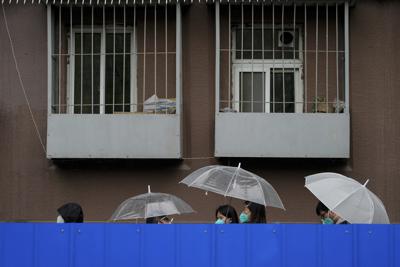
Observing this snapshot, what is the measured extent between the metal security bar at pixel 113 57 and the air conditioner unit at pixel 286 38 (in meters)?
1.61

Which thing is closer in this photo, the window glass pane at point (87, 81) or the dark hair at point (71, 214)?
the dark hair at point (71, 214)

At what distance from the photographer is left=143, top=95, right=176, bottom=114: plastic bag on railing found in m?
10.5

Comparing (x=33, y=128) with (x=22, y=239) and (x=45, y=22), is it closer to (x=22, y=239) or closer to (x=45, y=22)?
(x=45, y=22)

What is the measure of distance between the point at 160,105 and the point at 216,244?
431 cm

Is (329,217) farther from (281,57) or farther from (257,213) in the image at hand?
(281,57)

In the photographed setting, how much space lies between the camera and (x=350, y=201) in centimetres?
729

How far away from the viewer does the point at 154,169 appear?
10484 millimetres

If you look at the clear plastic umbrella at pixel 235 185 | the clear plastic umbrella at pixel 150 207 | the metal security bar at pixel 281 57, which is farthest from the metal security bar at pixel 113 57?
the clear plastic umbrella at pixel 235 185

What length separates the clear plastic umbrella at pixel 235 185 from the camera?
25.3ft

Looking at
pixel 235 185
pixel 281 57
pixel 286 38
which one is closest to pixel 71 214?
pixel 235 185

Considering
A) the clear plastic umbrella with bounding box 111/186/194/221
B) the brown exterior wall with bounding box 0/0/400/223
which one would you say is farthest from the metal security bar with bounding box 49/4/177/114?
the clear plastic umbrella with bounding box 111/186/194/221

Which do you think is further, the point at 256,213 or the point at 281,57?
the point at 281,57

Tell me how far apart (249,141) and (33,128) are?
3.23 metres

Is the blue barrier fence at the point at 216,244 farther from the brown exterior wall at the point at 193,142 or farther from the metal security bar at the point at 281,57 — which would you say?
the metal security bar at the point at 281,57
